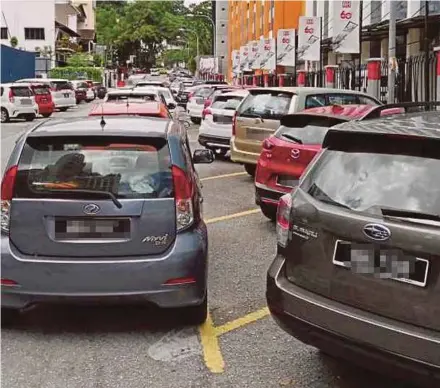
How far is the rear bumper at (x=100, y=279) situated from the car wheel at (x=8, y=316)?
28 centimetres

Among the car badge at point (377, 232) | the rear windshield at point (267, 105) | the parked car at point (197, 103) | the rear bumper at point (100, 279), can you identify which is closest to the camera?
the car badge at point (377, 232)

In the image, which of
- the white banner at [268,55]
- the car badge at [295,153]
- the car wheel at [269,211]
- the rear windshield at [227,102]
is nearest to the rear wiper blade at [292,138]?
the car badge at [295,153]

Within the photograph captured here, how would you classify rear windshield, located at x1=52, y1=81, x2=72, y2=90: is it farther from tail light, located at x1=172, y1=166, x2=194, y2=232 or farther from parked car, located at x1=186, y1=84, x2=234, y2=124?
tail light, located at x1=172, y1=166, x2=194, y2=232

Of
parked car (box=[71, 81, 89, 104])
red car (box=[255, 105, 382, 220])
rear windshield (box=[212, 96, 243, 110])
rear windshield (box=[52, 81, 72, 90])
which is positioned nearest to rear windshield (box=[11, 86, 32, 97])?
rear windshield (box=[52, 81, 72, 90])

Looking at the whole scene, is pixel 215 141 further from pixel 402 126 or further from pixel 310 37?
pixel 402 126

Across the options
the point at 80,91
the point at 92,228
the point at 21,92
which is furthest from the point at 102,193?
the point at 80,91

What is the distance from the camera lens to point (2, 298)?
5.15 m

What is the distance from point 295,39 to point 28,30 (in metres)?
46.2

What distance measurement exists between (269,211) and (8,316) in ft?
14.5

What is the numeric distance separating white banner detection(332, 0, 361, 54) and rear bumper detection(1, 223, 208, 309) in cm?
1687

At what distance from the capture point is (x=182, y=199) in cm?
520

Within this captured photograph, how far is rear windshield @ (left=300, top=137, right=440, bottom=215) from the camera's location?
12.2 ft

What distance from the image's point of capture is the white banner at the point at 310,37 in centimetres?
2550

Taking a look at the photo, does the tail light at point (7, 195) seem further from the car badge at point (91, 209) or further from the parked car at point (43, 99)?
the parked car at point (43, 99)
